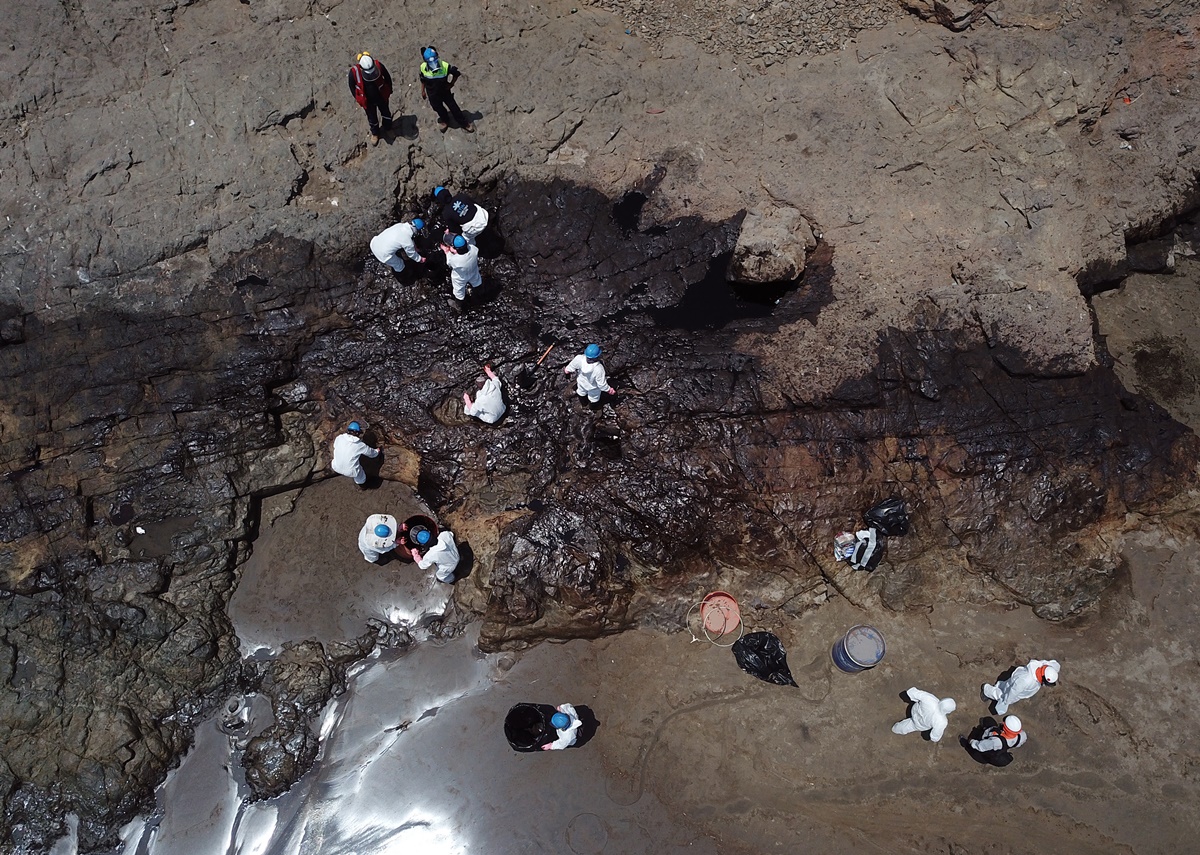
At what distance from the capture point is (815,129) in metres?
8.08

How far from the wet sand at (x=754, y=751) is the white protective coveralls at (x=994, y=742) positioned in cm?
25

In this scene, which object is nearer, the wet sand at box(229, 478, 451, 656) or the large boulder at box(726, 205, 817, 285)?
the wet sand at box(229, 478, 451, 656)

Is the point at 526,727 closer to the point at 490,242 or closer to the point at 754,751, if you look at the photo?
the point at 754,751

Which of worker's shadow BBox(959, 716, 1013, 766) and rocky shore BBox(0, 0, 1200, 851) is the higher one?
rocky shore BBox(0, 0, 1200, 851)

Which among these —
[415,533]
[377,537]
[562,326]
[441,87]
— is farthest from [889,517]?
[441,87]

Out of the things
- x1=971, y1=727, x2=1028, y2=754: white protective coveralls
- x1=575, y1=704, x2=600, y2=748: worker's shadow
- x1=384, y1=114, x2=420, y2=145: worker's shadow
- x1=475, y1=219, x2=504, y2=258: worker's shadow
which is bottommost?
x1=971, y1=727, x2=1028, y2=754: white protective coveralls

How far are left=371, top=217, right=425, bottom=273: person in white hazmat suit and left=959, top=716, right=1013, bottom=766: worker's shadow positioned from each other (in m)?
7.53

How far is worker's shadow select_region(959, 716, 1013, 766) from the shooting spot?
6.03 meters

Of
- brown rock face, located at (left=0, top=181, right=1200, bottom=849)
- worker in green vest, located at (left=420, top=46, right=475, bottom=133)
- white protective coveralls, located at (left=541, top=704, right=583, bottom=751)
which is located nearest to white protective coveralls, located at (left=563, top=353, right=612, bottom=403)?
brown rock face, located at (left=0, top=181, right=1200, bottom=849)

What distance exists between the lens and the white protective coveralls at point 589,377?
6539 millimetres

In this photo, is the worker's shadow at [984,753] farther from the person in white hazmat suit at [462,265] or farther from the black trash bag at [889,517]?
the person in white hazmat suit at [462,265]

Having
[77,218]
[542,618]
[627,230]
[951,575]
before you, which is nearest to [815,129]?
[627,230]

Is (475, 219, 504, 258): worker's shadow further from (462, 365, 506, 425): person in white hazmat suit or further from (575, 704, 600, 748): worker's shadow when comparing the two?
(575, 704, 600, 748): worker's shadow

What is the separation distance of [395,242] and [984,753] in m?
7.76
